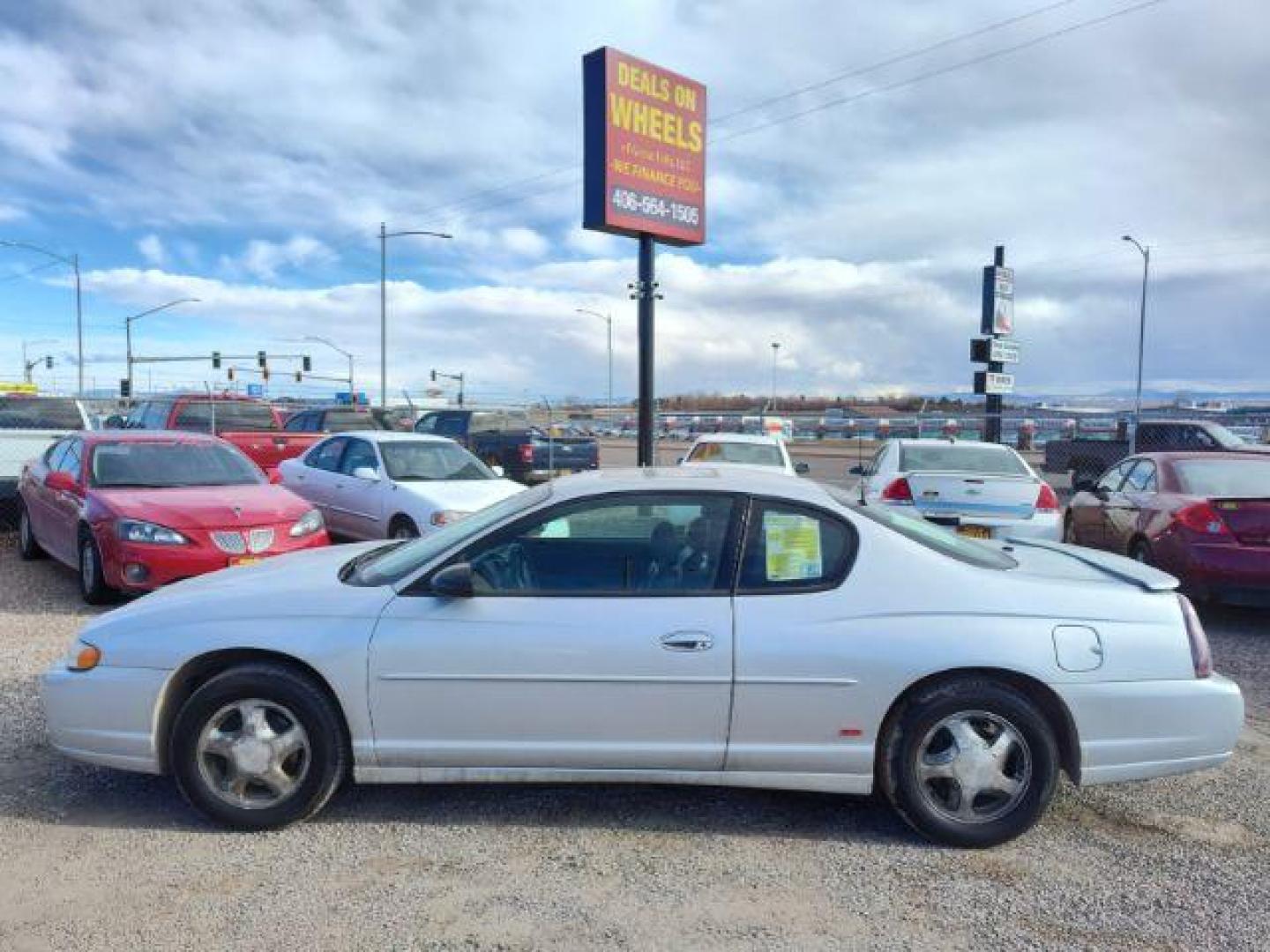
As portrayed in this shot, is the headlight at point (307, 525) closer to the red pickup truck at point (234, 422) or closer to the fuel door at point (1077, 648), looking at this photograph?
the fuel door at point (1077, 648)

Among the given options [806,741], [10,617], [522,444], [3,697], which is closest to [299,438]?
[522,444]

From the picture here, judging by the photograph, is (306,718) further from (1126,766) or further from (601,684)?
(1126,766)

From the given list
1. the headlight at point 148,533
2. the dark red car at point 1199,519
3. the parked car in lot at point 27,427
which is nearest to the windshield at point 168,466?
the headlight at point 148,533

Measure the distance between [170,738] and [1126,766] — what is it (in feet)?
12.3

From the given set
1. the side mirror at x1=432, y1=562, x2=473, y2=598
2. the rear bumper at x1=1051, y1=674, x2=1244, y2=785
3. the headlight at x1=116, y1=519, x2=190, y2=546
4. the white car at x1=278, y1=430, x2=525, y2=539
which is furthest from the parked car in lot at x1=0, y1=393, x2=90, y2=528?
the rear bumper at x1=1051, y1=674, x2=1244, y2=785

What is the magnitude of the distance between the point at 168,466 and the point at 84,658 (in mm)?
5067

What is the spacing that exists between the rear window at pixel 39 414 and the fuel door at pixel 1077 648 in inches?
517

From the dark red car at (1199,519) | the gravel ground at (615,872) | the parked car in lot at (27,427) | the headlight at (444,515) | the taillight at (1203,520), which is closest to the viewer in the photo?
the gravel ground at (615,872)

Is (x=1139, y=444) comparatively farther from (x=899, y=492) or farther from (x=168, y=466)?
(x=168, y=466)

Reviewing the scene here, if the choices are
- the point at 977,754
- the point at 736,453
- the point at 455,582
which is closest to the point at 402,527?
the point at 736,453

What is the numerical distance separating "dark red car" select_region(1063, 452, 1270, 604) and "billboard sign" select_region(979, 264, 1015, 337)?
51.9 ft

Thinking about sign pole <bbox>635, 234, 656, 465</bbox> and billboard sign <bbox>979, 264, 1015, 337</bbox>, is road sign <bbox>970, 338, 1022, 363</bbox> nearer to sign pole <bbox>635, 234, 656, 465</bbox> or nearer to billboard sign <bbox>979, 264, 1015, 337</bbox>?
billboard sign <bbox>979, 264, 1015, 337</bbox>

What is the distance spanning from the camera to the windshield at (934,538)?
4.00m

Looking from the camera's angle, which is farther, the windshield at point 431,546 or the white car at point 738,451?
the white car at point 738,451
